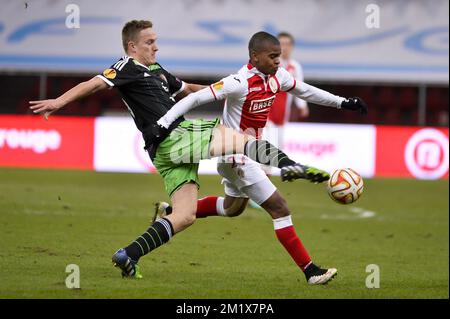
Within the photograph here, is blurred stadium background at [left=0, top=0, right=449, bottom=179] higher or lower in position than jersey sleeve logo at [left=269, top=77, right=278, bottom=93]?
higher

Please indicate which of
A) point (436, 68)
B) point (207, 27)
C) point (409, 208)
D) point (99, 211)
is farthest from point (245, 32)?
point (99, 211)

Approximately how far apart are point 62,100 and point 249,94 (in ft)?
4.64

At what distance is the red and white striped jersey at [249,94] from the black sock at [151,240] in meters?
1.00

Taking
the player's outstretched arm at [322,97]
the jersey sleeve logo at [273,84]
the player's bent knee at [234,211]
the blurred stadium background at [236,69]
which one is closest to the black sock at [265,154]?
the jersey sleeve logo at [273,84]

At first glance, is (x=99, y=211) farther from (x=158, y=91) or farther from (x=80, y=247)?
(x=158, y=91)

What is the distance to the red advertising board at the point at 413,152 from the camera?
16328 millimetres

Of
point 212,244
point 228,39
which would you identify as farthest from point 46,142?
point 212,244

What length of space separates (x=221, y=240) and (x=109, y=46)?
10657 mm

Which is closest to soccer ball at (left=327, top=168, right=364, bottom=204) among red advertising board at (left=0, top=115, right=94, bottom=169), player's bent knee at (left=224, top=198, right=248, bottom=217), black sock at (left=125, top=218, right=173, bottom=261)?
player's bent knee at (left=224, top=198, right=248, bottom=217)

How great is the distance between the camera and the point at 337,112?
20953mm

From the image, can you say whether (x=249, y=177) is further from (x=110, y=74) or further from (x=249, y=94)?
(x=110, y=74)

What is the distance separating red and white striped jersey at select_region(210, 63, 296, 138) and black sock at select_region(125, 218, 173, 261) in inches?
39.2

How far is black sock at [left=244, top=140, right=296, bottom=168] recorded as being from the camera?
609cm

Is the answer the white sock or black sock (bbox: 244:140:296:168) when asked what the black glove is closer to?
black sock (bbox: 244:140:296:168)
